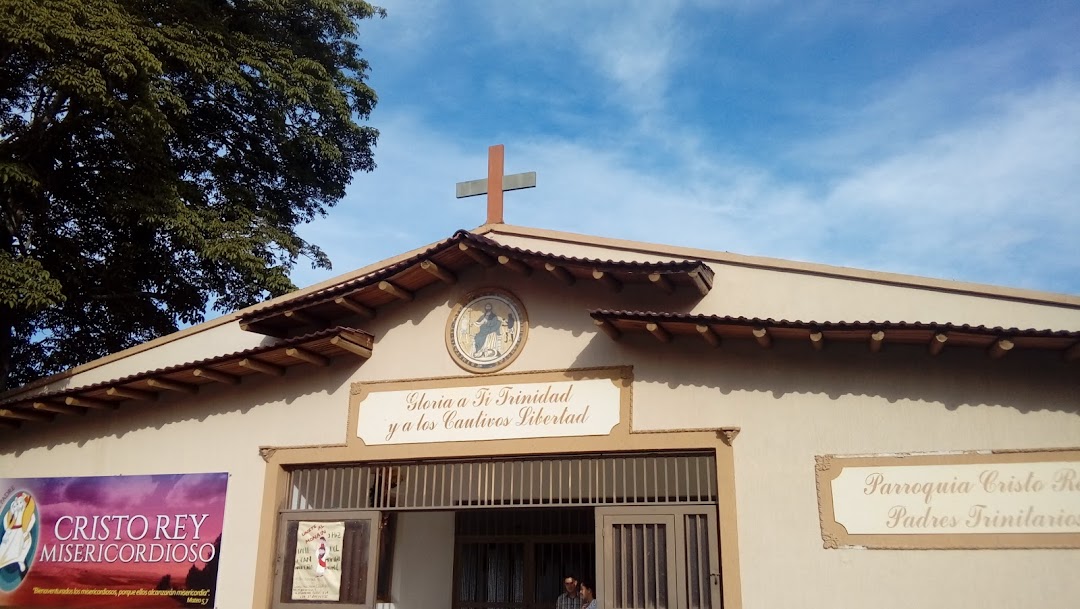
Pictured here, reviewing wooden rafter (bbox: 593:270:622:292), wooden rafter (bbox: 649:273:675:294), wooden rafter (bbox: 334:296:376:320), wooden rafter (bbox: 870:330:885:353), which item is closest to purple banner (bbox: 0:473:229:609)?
wooden rafter (bbox: 334:296:376:320)

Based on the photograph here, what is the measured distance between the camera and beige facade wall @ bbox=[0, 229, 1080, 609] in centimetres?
763

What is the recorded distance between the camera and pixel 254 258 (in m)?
17.3

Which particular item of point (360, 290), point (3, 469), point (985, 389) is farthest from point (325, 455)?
point (985, 389)

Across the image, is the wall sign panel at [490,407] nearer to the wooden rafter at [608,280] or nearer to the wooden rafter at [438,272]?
the wooden rafter at [608,280]

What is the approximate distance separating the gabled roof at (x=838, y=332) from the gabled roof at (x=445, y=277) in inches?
21.0

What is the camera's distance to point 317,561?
9.81 meters

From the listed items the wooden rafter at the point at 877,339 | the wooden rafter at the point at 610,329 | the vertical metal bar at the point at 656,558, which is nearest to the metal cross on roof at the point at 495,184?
the wooden rafter at the point at 610,329

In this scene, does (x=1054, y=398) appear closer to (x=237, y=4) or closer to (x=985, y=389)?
(x=985, y=389)

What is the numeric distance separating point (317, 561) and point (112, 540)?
279 centimetres

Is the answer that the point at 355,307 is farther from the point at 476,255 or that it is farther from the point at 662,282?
the point at 662,282

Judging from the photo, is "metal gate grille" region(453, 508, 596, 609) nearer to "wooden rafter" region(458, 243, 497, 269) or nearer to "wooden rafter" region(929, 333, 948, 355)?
"wooden rafter" region(458, 243, 497, 269)

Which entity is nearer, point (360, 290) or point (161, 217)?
point (360, 290)

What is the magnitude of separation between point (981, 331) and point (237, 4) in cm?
1652

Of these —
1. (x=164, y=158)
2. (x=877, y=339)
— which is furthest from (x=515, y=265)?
(x=164, y=158)
